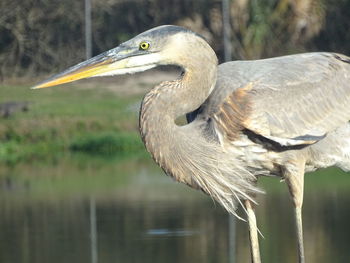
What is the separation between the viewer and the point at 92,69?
21.6 feet

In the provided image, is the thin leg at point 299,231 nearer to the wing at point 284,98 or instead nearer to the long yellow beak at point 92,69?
the wing at point 284,98

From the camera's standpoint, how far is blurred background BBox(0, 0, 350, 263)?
992 centimetres

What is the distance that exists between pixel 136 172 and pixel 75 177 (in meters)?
0.82

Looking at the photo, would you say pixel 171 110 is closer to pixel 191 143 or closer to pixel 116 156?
pixel 191 143

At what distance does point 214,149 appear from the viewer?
7039mm

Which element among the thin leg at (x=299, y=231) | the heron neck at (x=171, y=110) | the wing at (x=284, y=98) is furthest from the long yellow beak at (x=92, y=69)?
the thin leg at (x=299, y=231)

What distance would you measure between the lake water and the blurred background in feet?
0.06

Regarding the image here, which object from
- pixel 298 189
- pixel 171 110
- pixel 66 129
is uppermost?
pixel 66 129

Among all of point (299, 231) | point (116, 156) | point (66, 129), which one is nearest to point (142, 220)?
point (299, 231)

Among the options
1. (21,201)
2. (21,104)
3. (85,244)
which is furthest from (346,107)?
(21,104)

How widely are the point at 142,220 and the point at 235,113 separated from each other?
14.1ft

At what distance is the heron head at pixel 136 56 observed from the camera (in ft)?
21.6

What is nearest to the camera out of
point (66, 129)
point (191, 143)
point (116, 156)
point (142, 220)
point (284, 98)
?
point (191, 143)

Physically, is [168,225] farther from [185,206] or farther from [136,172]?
[136,172]
